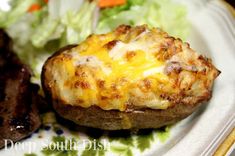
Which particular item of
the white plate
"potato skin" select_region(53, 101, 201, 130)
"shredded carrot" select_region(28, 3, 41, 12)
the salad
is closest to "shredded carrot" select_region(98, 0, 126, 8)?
the salad

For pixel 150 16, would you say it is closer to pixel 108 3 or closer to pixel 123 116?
pixel 108 3

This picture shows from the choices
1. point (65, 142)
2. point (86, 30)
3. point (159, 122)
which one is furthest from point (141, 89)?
point (86, 30)

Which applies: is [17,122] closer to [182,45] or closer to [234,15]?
[182,45]

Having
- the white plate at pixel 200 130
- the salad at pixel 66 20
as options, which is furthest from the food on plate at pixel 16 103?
the salad at pixel 66 20

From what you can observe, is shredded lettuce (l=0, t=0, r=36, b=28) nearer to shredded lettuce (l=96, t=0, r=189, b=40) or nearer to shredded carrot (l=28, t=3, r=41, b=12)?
shredded carrot (l=28, t=3, r=41, b=12)

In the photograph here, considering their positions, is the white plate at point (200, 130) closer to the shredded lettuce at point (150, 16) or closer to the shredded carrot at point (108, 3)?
the shredded lettuce at point (150, 16)

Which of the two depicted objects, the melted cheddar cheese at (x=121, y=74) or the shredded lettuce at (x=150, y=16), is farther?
the shredded lettuce at (x=150, y=16)

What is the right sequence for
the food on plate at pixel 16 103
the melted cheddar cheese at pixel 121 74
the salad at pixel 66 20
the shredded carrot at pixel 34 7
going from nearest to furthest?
the melted cheddar cheese at pixel 121 74 → the food on plate at pixel 16 103 → the salad at pixel 66 20 → the shredded carrot at pixel 34 7

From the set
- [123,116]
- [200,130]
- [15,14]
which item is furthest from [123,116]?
[15,14]
